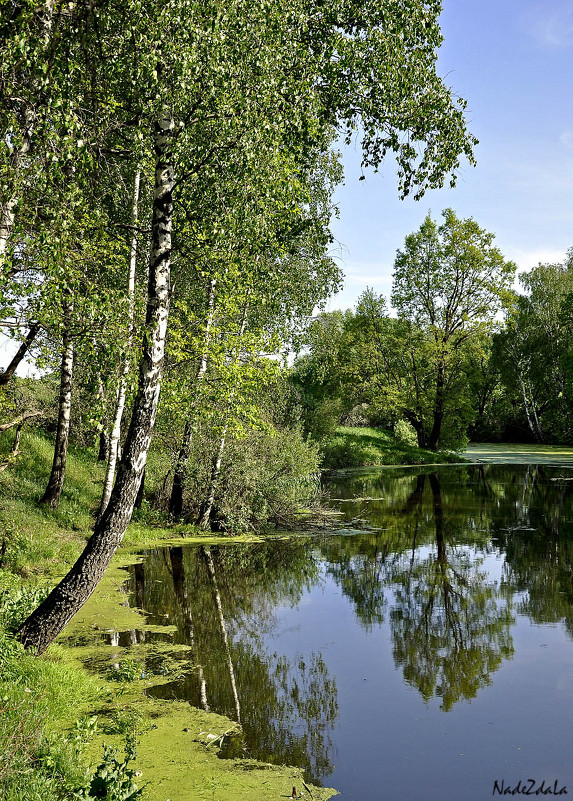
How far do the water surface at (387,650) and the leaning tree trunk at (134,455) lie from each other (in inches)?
63.3

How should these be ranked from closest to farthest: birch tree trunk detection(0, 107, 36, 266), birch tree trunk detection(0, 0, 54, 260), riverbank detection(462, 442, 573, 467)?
birch tree trunk detection(0, 0, 54, 260)
birch tree trunk detection(0, 107, 36, 266)
riverbank detection(462, 442, 573, 467)

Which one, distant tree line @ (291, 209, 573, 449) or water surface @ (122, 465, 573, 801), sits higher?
distant tree line @ (291, 209, 573, 449)

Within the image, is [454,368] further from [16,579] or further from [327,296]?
[16,579]

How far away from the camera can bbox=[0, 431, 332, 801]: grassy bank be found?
180 inches

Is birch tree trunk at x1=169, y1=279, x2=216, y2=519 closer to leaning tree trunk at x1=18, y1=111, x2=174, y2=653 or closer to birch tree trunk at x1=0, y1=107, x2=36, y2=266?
leaning tree trunk at x1=18, y1=111, x2=174, y2=653

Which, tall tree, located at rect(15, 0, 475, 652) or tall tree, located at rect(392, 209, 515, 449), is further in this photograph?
tall tree, located at rect(392, 209, 515, 449)

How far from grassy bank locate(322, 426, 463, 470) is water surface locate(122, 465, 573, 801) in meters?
20.8

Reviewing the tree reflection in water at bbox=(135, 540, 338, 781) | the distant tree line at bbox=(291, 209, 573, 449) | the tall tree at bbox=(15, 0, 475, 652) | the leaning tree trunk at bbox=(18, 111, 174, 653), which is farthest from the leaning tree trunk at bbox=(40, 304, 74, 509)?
the distant tree line at bbox=(291, 209, 573, 449)

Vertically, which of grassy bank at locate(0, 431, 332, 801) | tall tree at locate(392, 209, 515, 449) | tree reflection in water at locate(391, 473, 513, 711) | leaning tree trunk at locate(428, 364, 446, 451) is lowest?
tree reflection in water at locate(391, 473, 513, 711)

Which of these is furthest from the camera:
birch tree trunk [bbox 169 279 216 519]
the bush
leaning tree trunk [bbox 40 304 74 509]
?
the bush

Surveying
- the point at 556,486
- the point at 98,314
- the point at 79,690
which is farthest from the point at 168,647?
the point at 556,486

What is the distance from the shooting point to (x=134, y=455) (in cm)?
729

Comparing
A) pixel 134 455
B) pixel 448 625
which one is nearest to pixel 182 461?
pixel 448 625

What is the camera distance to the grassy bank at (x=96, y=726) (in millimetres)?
4562
